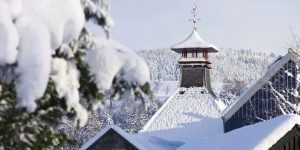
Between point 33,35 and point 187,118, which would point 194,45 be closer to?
point 187,118

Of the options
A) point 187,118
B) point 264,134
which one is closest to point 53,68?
point 264,134

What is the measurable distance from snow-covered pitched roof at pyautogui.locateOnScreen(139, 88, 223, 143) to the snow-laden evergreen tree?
23.0 meters

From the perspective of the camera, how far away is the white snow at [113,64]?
5281 mm

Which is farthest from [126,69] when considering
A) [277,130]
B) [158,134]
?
[158,134]

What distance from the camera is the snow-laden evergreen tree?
4754mm

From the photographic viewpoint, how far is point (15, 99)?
209 inches

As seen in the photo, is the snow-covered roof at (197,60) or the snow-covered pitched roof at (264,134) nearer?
the snow-covered pitched roof at (264,134)

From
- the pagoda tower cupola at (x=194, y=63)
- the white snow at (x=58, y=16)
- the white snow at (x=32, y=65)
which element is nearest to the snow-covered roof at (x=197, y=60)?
the pagoda tower cupola at (x=194, y=63)

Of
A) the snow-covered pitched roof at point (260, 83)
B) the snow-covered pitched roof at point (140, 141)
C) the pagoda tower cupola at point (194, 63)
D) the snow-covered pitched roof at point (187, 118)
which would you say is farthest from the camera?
the pagoda tower cupola at point (194, 63)

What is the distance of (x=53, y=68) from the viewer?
16.9 feet

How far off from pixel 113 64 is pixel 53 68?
1.46ft

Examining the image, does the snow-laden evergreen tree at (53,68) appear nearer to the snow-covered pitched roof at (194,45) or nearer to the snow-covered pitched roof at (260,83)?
the snow-covered pitched roof at (260,83)

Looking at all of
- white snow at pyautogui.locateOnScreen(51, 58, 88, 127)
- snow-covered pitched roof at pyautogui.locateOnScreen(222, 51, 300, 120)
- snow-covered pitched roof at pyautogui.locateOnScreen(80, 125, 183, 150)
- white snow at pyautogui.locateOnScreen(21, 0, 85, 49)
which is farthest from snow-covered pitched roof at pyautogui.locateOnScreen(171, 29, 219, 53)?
white snow at pyautogui.locateOnScreen(21, 0, 85, 49)

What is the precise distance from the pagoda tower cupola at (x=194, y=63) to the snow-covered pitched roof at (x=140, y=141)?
23.3 feet
